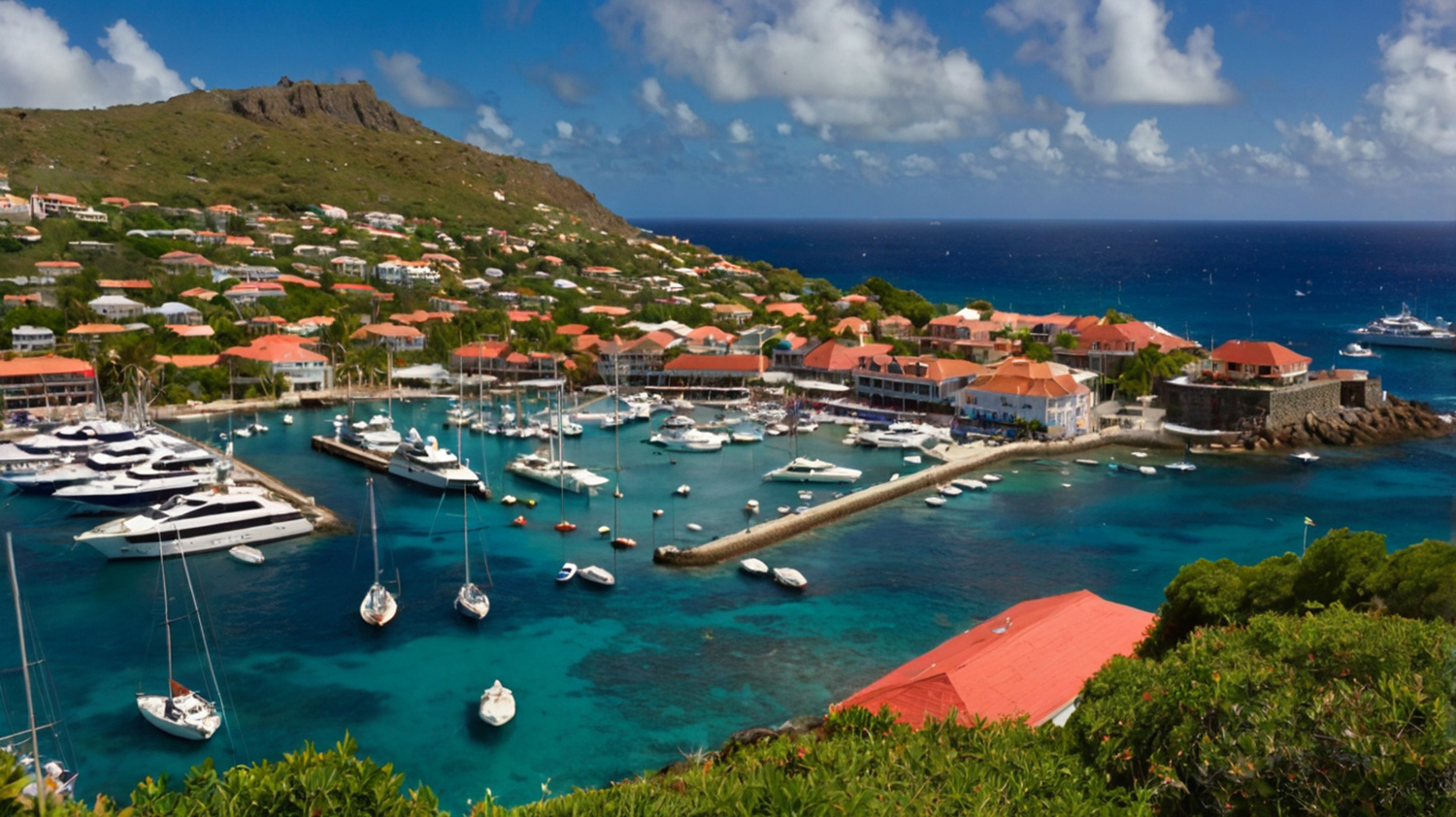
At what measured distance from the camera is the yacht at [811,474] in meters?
33.2

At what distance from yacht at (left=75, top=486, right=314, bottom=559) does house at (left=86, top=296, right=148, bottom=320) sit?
102 feet

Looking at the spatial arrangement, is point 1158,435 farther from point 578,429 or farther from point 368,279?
point 368,279

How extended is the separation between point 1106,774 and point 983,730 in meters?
1.25

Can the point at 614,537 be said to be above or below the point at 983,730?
below

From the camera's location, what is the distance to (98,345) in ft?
156

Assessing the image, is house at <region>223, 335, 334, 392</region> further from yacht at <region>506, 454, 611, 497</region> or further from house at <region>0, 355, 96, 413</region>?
yacht at <region>506, 454, 611, 497</region>

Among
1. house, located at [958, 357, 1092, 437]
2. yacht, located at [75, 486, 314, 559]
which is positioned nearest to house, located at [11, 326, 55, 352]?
yacht, located at [75, 486, 314, 559]

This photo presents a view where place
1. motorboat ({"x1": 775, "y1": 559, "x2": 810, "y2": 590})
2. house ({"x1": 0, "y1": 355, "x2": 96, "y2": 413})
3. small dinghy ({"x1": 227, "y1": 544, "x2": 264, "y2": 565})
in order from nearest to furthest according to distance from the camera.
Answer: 1. motorboat ({"x1": 775, "y1": 559, "x2": 810, "y2": 590})
2. small dinghy ({"x1": 227, "y1": 544, "x2": 264, "y2": 565})
3. house ({"x1": 0, "y1": 355, "x2": 96, "y2": 413})

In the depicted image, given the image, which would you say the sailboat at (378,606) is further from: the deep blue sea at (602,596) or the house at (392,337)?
the house at (392,337)

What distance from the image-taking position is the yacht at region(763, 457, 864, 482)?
3319cm

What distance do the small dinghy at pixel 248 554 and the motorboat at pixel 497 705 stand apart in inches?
405

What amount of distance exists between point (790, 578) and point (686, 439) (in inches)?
629

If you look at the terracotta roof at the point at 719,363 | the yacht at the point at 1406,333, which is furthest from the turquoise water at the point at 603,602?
the yacht at the point at 1406,333

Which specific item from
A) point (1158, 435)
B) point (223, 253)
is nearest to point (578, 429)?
point (1158, 435)
